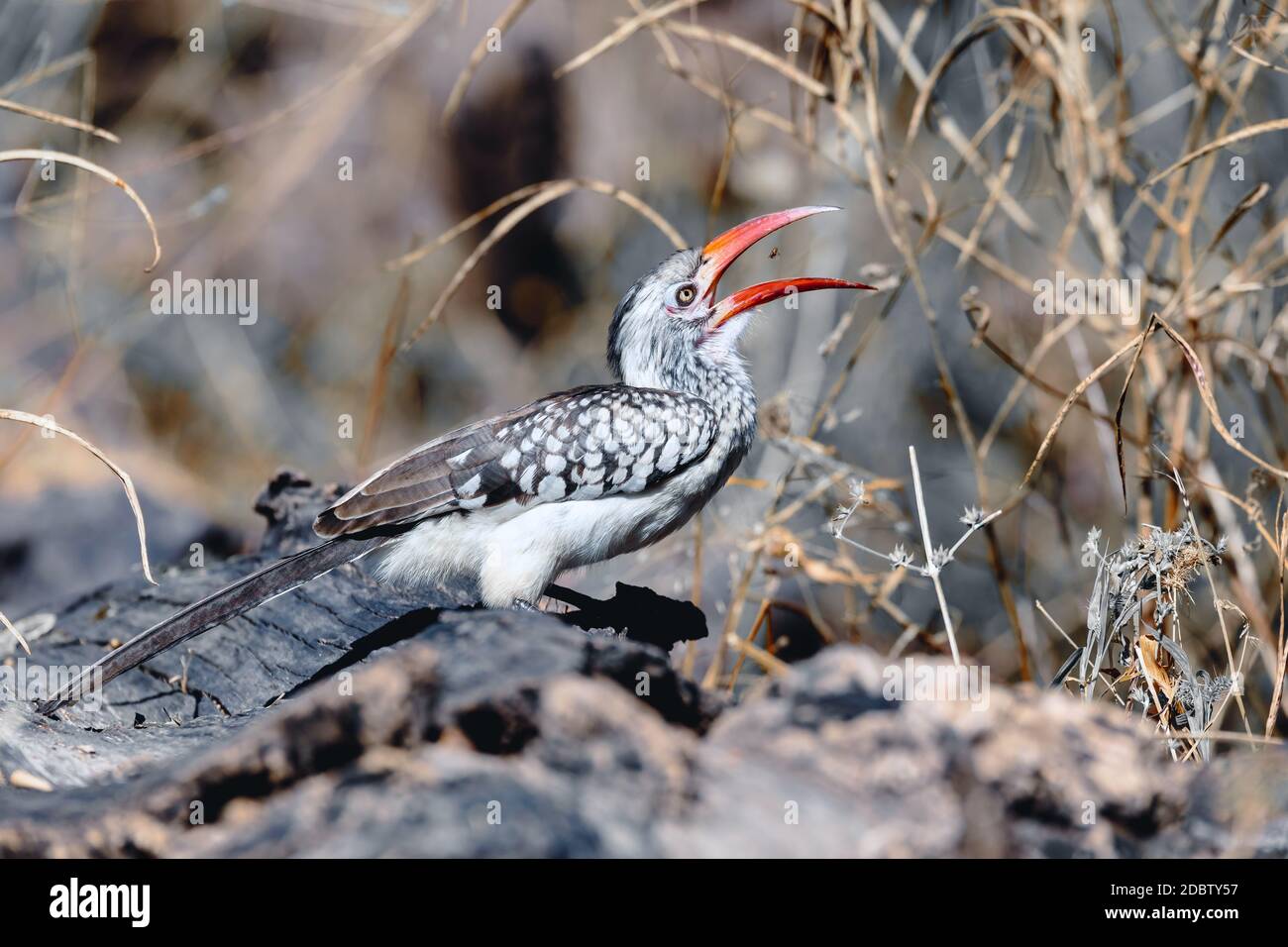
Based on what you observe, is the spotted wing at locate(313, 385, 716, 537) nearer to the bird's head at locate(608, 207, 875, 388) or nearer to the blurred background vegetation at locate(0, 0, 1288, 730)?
the bird's head at locate(608, 207, 875, 388)

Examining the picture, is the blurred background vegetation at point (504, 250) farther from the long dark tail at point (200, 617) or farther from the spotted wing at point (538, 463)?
the long dark tail at point (200, 617)

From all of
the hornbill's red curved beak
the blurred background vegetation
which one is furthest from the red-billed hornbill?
the blurred background vegetation

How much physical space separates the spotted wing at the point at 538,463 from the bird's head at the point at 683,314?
511 mm

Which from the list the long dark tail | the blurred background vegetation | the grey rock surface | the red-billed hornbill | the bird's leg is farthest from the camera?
the blurred background vegetation

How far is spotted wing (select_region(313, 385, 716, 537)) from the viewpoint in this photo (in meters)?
3.72

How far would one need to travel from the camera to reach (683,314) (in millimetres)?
4418

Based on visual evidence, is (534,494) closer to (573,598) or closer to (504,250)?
(573,598)

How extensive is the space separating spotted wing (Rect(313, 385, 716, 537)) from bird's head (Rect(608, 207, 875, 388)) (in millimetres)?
511

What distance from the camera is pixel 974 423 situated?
7.81 meters

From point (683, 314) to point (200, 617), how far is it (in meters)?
2.09

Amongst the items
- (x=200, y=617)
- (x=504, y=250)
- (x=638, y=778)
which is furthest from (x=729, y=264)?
(x=504, y=250)

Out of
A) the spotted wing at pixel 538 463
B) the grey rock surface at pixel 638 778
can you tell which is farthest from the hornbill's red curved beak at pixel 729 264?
the grey rock surface at pixel 638 778

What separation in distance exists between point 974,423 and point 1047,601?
64.9 inches

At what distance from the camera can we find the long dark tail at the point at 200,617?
10.9 feet
